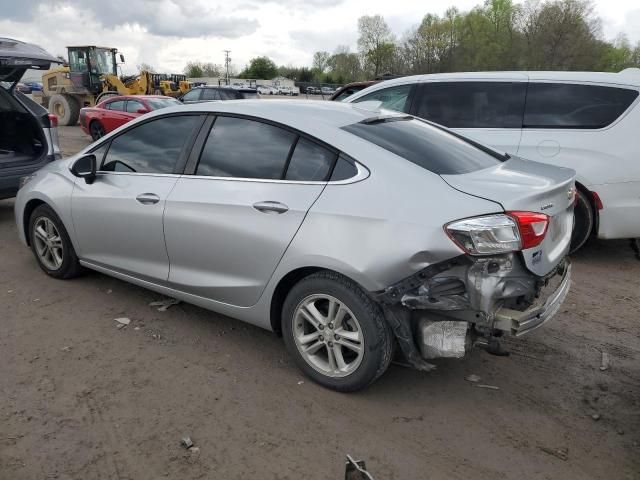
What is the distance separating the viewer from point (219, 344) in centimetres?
368

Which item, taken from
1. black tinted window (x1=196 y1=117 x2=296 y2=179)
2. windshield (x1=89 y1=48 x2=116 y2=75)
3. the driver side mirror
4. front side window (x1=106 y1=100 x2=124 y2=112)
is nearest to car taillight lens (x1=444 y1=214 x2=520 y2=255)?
black tinted window (x1=196 y1=117 x2=296 y2=179)

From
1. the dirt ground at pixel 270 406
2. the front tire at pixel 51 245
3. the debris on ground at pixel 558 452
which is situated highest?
the front tire at pixel 51 245

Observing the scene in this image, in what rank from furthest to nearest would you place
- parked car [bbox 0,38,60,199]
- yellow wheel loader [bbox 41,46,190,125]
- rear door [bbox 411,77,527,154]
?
1. yellow wheel loader [bbox 41,46,190,125]
2. parked car [bbox 0,38,60,199]
3. rear door [bbox 411,77,527,154]

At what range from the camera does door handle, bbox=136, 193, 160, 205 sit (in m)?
3.69

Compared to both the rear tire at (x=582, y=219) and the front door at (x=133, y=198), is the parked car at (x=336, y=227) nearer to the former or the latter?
the front door at (x=133, y=198)

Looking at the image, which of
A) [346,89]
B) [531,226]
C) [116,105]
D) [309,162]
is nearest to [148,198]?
[309,162]

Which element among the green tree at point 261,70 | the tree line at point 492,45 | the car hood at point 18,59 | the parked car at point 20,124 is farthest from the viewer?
the green tree at point 261,70

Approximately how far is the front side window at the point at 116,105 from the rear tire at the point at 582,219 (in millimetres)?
12941

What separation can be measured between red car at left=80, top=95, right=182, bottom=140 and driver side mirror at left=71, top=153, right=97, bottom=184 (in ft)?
34.2

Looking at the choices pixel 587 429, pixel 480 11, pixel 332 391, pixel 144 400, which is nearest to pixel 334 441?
pixel 332 391

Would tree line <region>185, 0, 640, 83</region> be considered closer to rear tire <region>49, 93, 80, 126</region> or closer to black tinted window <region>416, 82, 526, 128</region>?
rear tire <region>49, 93, 80, 126</region>

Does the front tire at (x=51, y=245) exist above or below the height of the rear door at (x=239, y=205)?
below

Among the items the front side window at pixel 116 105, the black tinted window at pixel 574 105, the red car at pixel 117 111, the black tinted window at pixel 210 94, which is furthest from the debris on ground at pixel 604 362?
the black tinted window at pixel 210 94

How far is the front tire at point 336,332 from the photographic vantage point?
284 cm
